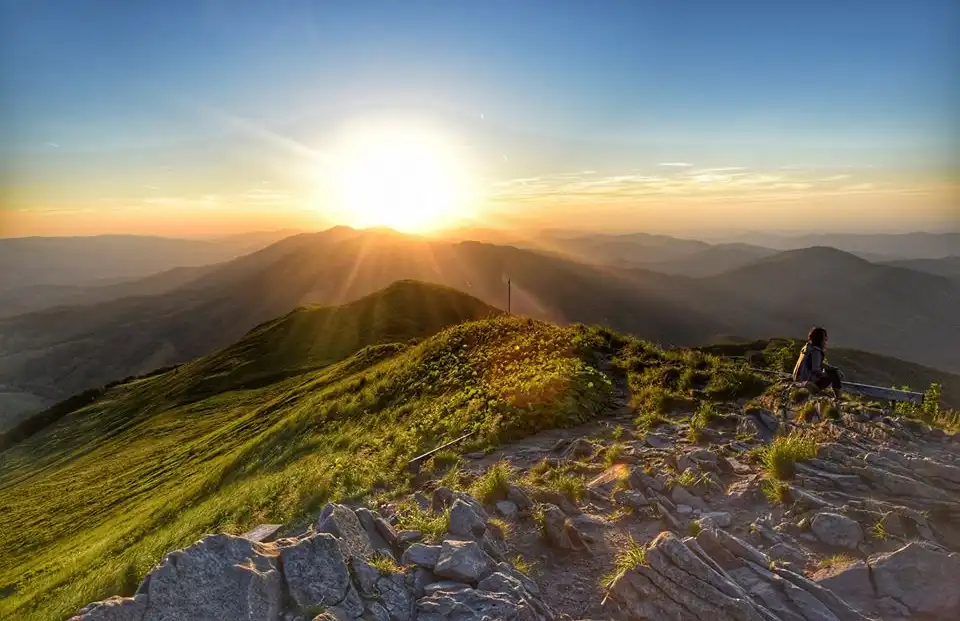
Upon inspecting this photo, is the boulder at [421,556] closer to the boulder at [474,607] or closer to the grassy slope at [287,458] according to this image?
the boulder at [474,607]

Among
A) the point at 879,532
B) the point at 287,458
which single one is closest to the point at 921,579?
the point at 879,532

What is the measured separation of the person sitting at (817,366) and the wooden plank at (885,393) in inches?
35.3

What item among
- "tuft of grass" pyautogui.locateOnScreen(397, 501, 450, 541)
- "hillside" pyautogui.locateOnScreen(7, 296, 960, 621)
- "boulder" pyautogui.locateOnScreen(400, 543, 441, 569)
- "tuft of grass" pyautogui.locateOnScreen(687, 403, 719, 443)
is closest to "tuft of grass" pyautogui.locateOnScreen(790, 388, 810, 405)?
"hillside" pyautogui.locateOnScreen(7, 296, 960, 621)

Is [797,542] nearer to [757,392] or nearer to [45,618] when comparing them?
[757,392]

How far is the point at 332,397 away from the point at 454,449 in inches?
642

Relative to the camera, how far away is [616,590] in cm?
728

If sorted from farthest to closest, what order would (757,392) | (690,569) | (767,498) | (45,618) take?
1. (757,392)
2. (45,618)
3. (767,498)
4. (690,569)

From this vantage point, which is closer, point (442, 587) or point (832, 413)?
point (442, 587)

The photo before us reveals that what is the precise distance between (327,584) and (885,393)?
1703 cm

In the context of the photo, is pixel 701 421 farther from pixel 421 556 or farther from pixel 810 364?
pixel 421 556

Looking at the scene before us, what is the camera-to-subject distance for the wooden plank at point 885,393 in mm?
14258

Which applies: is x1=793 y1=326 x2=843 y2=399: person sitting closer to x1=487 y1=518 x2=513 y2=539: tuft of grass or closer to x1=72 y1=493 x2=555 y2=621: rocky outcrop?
x1=487 y1=518 x2=513 y2=539: tuft of grass

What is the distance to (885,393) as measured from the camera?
1502 cm

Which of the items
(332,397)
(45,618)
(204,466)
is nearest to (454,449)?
(45,618)
